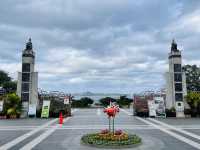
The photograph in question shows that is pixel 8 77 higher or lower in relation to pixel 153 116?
higher

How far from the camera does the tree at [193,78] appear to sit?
6444 centimetres

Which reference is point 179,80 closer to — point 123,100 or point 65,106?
point 65,106

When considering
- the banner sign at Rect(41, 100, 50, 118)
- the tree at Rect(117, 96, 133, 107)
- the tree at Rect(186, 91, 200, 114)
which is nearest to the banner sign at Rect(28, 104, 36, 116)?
the banner sign at Rect(41, 100, 50, 118)

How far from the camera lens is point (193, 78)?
216ft

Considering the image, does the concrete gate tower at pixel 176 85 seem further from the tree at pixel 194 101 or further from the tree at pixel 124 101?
the tree at pixel 124 101

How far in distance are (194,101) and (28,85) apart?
1697cm

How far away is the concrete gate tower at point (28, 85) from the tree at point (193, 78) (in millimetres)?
34679

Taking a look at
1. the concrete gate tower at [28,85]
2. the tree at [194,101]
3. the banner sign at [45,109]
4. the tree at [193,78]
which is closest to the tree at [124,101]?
the tree at [193,78]

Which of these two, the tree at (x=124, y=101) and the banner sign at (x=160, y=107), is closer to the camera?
the banner sign at (x=160, y=107)

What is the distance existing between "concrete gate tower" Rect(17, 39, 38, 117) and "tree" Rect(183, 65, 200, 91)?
1365 inches

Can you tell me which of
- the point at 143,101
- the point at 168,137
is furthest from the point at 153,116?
the point at 168,137

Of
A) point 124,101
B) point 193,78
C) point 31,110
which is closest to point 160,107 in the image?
point 31,110

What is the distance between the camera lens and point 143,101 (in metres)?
39.1

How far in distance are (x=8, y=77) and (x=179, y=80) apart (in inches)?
2169
